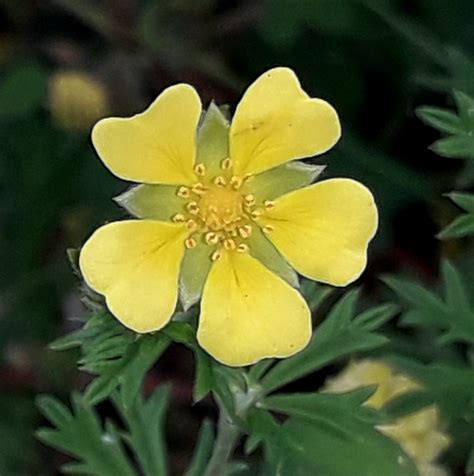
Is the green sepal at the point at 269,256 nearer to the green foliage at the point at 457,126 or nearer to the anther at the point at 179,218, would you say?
the anther at the point at 179,218

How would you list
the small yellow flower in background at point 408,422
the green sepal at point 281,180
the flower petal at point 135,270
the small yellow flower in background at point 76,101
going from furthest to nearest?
the small yellow flower in background at point 76,101
the small yellow flower in background at point 408,422
the green sepal at point 281,180
the flower petal at point 135,270

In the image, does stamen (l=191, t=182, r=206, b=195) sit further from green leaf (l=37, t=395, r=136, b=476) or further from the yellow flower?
green leaf (l=37, t=395, r=136, b=476)

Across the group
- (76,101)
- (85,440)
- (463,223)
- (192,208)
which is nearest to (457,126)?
(463,223)

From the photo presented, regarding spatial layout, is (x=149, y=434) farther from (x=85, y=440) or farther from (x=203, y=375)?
(x=203, y=375)

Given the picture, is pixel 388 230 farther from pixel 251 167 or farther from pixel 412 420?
pixel 251 167

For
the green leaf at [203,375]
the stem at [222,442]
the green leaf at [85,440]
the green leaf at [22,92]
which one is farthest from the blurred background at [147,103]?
the green leaf at [203,375]

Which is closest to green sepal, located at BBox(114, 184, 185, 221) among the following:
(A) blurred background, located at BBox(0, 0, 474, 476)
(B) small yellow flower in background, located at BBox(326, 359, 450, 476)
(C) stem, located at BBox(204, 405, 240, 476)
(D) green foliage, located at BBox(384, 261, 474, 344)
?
(C) stem, located at BBox(204, 405, 240, 476)
